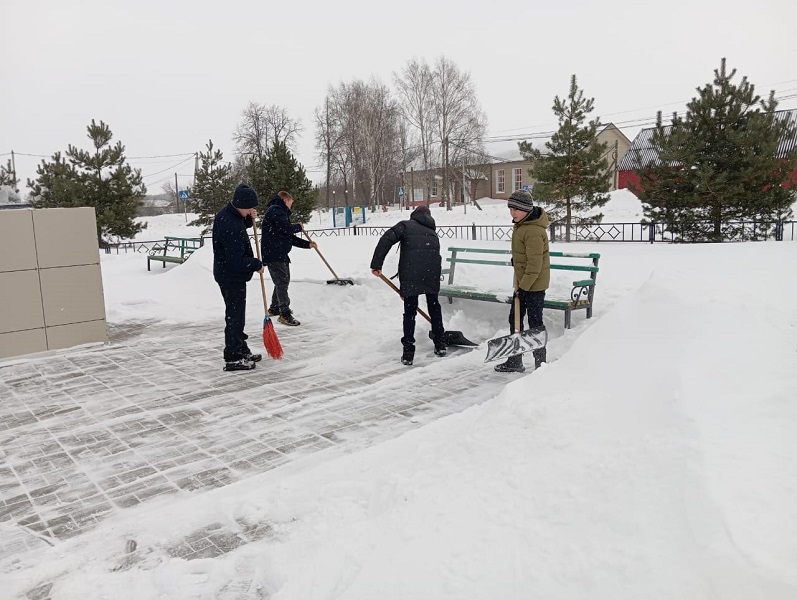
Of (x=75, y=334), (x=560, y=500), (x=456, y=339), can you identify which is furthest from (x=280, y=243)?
(x=560, y=500)

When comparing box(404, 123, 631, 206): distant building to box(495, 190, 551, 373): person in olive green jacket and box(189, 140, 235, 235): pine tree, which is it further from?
box(495, 190, 551, 373): person in olive green jacket

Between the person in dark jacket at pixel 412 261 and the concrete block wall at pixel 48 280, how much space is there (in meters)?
3.83

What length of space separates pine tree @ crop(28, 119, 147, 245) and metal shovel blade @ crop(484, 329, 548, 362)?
21.2 metres

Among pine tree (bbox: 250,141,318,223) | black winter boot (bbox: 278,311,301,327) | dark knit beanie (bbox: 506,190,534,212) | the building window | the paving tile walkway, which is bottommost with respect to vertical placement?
the paving tile walkway

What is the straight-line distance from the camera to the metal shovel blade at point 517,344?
5.55 metres

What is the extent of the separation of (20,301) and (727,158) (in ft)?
49.3

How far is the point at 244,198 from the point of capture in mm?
6562

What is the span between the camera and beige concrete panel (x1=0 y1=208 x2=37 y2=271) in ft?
23.6

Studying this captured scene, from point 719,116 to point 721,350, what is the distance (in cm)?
1359

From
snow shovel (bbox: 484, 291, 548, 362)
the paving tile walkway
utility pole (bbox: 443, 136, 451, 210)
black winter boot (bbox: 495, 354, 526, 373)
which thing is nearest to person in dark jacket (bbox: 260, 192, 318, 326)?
the paving tile walkway

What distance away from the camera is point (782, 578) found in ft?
6.48

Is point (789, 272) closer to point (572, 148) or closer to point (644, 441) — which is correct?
point (644, 441)

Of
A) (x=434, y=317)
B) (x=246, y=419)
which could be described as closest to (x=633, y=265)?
(x=434, y=317)

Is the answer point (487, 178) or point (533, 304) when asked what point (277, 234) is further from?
point (487, 178)
